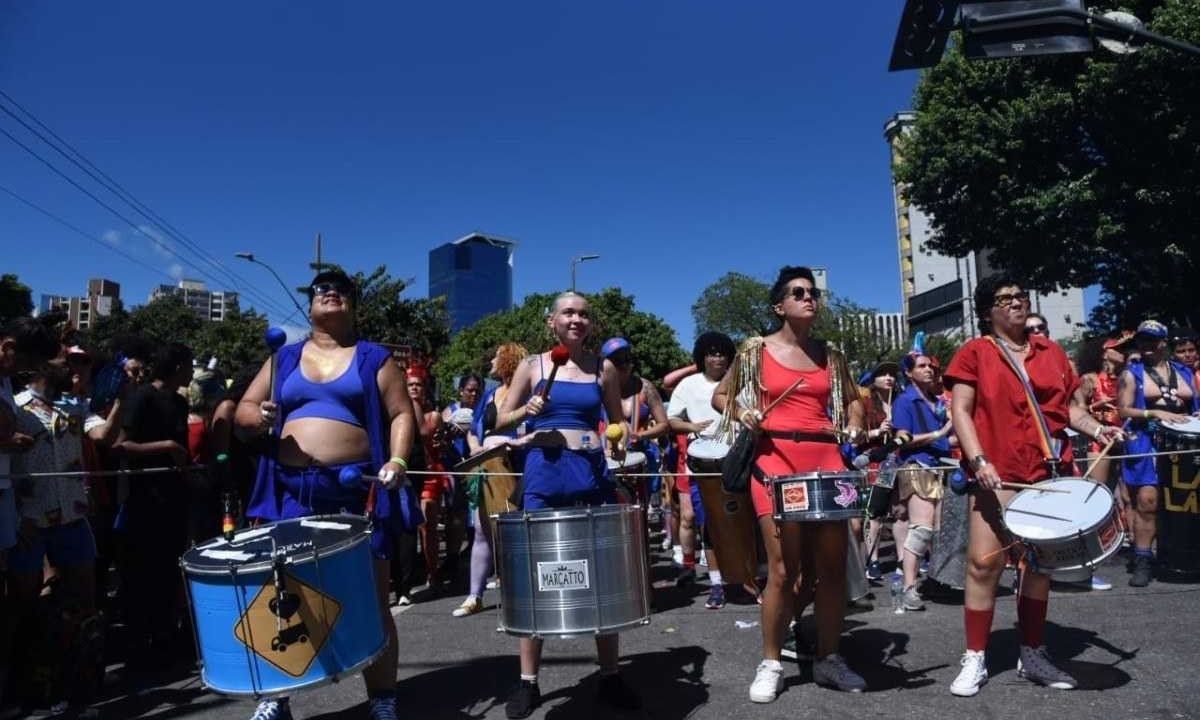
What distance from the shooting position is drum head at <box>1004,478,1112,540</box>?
3807mm

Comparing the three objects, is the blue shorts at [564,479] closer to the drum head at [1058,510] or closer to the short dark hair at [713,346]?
the drum head at [1058,510]

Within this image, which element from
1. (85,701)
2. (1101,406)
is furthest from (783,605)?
(1101,406)

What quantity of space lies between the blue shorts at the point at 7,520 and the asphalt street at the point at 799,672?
105cm

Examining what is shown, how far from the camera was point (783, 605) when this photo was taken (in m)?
4.33

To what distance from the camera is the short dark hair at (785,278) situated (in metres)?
4.64

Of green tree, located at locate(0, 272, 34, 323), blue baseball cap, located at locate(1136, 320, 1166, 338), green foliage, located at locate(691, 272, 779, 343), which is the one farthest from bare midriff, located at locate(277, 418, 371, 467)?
green foliage, located at locate(691, 272, 779, 343)

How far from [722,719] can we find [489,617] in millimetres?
3022

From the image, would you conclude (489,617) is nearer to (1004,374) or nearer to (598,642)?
(598,642)

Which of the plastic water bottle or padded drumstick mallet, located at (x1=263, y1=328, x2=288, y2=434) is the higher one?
padded drumstick mallet, located at (x1=263, y1=328, x2=288, y2=434)

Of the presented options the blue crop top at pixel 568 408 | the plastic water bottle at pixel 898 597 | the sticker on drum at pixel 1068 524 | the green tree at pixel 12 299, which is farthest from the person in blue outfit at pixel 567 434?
the green tree at pixel 12 299

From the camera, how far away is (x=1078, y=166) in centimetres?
2067

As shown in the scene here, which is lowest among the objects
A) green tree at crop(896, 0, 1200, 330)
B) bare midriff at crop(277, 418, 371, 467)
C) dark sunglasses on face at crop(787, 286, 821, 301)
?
bare midriff at crop(277, 418, 371, 467)

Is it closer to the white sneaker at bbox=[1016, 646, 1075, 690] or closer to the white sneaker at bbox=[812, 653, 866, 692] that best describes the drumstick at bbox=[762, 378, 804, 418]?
the white sneaker at bbox=[812, 653, 866, 692]

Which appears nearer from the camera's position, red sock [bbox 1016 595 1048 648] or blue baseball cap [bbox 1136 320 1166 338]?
red sock [bbox 1016 595 1048 648]
